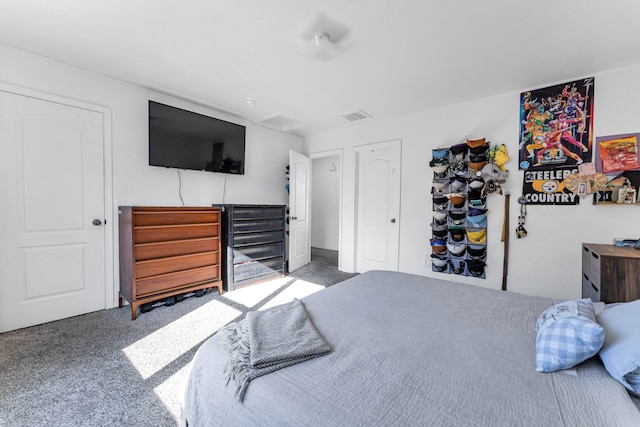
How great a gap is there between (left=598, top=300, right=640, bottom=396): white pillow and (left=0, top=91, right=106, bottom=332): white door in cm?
372

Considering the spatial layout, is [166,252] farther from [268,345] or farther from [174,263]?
[268,345]

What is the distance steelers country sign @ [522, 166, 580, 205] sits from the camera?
8.47ft

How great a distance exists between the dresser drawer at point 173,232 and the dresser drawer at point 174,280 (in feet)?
1.27

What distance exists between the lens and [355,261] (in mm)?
4277

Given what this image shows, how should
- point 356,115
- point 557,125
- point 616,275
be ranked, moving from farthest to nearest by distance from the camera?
point 356,115
point 557,125
point 616,275

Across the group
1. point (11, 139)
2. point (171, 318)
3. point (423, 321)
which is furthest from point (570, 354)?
point (11, 139)

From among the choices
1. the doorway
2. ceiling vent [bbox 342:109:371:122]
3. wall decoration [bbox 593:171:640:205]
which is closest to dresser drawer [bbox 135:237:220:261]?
ceiling vent [bbox 342:109:371:122]

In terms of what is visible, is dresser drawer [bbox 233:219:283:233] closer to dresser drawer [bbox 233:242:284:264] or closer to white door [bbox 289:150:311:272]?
Answer: dresser drawer [bbox 233:242:284:264]

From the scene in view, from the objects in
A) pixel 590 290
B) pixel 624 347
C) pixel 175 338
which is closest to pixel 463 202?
pixel 590 290

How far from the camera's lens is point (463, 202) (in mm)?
3125

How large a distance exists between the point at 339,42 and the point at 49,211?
302 centimetres

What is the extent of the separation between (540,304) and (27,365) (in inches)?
131

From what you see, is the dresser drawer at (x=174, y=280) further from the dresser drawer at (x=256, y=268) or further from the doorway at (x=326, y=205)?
the doorway at (x=326, y=205)

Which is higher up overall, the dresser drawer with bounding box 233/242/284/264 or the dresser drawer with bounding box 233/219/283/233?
the dresser drawer with bounding box 233/219/283/233
